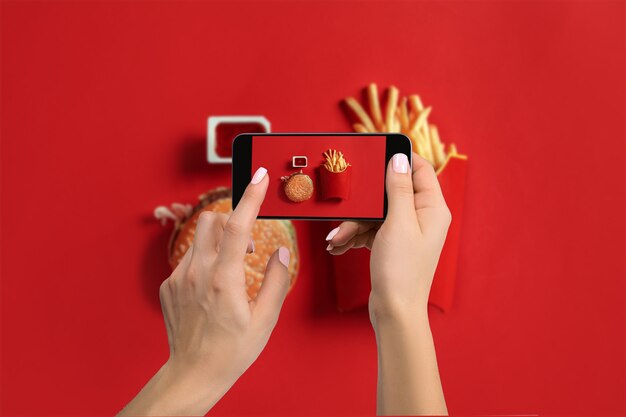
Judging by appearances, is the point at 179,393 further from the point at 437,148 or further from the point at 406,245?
the point at 437,148

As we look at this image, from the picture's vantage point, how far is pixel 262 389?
1792mm

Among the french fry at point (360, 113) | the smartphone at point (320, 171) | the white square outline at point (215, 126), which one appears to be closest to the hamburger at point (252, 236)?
the white square outline at point (215, 126)

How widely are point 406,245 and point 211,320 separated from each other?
1.17 feet

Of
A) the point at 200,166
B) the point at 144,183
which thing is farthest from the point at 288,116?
the point at 144,183

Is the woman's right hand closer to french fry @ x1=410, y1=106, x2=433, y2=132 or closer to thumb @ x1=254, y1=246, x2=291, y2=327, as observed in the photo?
thumb @ x1=254, y1=246, x2=291, y2=327

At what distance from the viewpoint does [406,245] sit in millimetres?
868

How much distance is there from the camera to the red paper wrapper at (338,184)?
0.99 m

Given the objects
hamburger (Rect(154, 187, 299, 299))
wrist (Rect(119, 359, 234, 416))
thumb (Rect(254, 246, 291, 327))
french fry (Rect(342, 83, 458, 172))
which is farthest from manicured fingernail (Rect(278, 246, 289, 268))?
french fry (Rect(342, 83, 458, 172))

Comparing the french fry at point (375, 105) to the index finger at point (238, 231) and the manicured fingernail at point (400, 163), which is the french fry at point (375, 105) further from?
the index finger at point (238, 231)

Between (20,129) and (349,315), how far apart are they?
1383 mm

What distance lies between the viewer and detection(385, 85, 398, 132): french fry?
1.65 m

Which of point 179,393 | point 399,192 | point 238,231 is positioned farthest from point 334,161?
point 179,393

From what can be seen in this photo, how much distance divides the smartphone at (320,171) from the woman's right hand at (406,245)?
0.21 feet

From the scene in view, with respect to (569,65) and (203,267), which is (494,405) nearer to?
(569,65)
